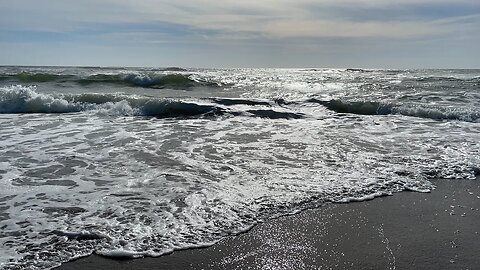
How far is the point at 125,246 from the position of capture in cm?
386

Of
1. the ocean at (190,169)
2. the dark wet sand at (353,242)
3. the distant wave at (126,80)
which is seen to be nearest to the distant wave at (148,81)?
the distant wave at (126,80)

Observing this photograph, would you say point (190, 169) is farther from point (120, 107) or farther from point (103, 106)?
point (103, 106)

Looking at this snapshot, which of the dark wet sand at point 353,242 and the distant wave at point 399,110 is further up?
the distant wave at point 399,110

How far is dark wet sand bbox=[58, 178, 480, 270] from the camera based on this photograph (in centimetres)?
360

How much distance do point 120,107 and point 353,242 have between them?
1201 centimetres

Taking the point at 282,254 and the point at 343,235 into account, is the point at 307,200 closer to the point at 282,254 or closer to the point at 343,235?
the point at 343,235

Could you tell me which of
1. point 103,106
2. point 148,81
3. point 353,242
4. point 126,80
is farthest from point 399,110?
point 126,80

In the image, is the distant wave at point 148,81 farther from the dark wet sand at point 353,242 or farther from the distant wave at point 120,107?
the dark wet sand at point 353,242

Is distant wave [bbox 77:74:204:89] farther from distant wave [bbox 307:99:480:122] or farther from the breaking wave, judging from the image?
distant wave [bbox 307:99:480:122]

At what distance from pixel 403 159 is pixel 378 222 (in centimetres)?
300

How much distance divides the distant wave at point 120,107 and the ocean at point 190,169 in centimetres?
19

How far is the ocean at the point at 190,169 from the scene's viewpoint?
4160 millimetres

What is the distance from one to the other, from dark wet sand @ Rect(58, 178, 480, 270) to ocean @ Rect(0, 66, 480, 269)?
0.21 meters

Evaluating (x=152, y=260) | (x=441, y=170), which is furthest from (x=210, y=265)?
(x=441, y=170)
